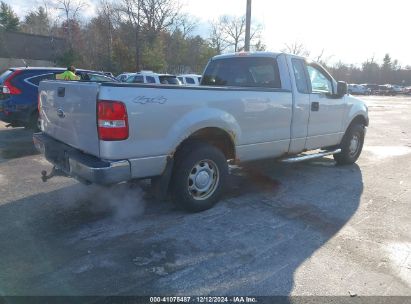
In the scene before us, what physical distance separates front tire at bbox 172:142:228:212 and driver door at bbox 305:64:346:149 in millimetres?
2092

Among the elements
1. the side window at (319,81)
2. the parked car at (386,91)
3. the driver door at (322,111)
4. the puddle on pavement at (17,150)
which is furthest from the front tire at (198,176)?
the parked car at (386,91)

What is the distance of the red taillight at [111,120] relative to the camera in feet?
11.6

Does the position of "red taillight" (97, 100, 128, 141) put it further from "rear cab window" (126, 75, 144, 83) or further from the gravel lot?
"rear cab window" (126, 75, 144, 83)

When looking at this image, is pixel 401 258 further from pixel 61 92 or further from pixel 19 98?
pixel 19 98

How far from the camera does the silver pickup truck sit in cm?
366

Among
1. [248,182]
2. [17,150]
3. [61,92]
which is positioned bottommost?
[248,182]

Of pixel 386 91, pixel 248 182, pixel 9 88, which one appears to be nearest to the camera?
pixel 248 182

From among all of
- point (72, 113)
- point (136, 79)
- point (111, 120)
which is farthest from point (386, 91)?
point (111, 120)

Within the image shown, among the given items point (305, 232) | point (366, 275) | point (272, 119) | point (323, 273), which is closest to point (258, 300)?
point (323, 273)

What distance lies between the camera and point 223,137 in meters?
4.83

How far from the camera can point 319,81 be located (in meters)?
6.25

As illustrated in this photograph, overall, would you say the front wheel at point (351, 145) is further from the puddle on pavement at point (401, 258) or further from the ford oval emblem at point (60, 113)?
the ford oval emblem at point (60, 113)

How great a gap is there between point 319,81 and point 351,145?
1.85 m

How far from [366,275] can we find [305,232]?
92 cm
